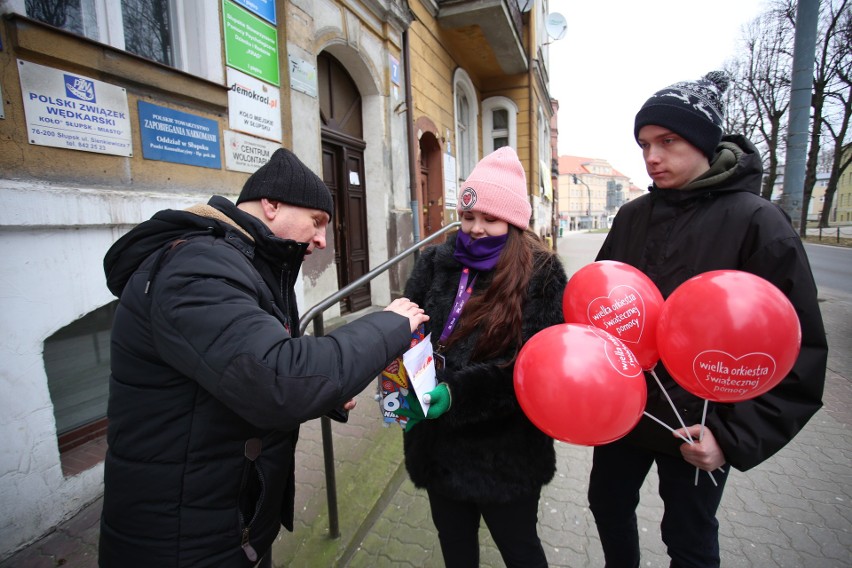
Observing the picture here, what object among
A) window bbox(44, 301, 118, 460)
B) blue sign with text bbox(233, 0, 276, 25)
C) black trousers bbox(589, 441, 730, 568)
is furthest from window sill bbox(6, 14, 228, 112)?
black trousers bbox(589, 441, 730, 568)

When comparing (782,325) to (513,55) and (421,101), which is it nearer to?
(421,101)

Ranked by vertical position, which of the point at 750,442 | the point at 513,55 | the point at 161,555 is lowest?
the point at 161,555

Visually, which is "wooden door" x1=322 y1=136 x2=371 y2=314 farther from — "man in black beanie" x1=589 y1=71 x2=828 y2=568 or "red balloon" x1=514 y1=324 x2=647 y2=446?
"red balloon" x1=514 y1=324 x2=647 y2=446

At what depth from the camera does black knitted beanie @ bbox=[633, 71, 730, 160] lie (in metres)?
1.41

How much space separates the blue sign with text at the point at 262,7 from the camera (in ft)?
11.8

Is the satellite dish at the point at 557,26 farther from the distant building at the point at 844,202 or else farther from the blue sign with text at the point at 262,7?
the distant building at the point at 844,202

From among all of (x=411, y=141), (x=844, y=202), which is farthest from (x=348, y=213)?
(x=844, y=202)

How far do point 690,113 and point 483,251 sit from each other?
817 millimetres

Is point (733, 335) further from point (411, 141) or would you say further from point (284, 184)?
point (411, 141)

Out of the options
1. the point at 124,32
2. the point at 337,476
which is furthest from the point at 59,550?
the point at 124,32

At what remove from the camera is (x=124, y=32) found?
9.27 feet

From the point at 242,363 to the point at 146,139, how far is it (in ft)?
8.56

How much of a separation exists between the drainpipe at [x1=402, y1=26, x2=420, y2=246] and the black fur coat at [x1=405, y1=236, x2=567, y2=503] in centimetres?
505

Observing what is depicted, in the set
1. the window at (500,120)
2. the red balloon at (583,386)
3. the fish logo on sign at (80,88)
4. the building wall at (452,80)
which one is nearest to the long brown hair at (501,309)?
the red balloon at (583,386)
